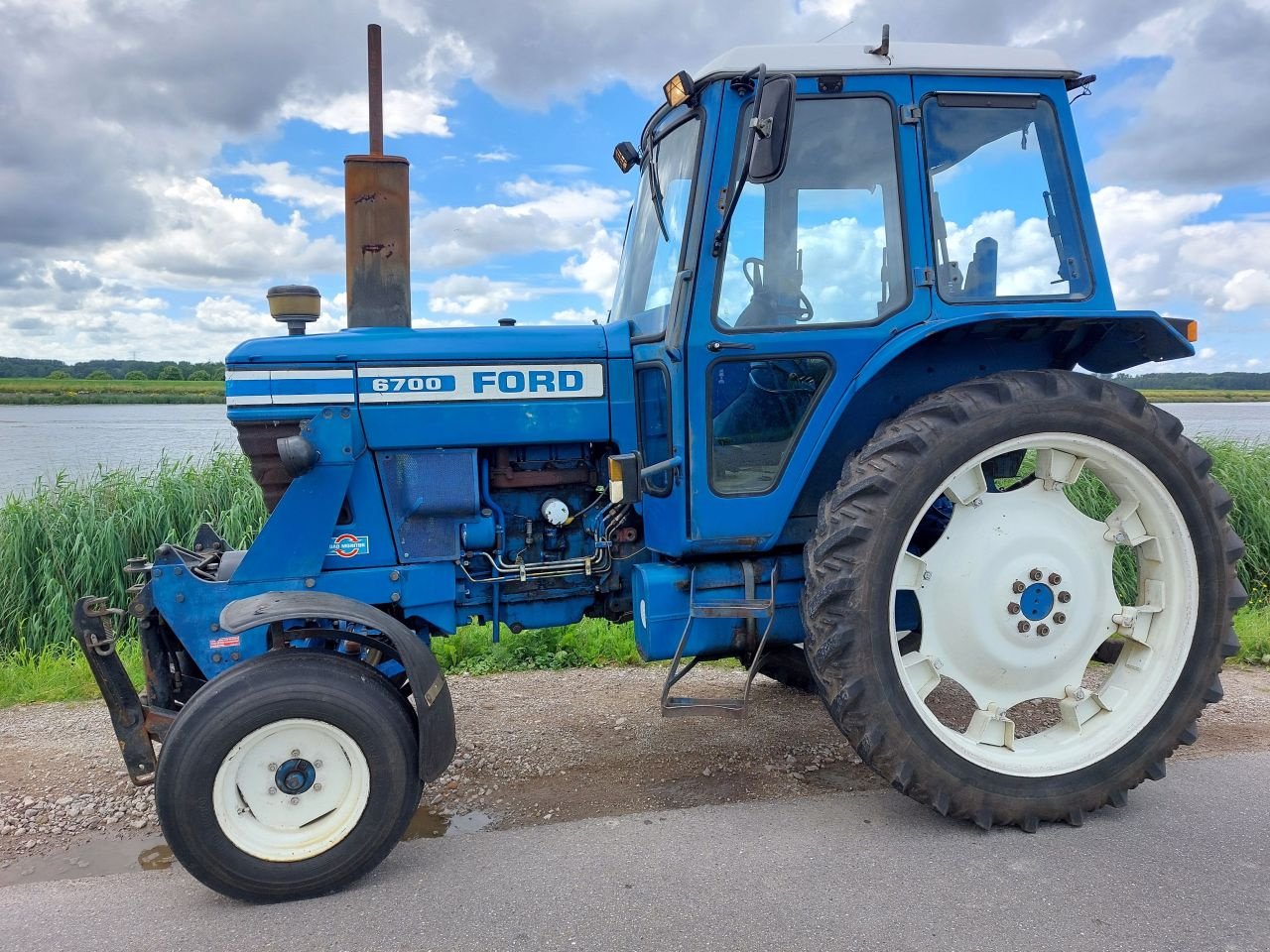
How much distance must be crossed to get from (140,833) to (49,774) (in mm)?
754

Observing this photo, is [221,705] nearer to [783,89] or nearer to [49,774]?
[49,774]

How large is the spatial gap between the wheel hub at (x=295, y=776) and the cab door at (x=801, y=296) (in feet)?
4.77

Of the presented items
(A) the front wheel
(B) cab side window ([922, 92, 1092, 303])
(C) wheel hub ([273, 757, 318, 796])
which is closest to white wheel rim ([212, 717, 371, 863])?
(C) wheel hub ([273, 757, 318, 796])

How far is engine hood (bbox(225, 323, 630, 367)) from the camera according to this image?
10.7 ft

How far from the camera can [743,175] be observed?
117 inches

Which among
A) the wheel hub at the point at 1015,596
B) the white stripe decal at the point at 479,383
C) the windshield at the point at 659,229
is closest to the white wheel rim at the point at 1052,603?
the wheel hub at the point at 1015,596

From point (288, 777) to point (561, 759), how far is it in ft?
4.24

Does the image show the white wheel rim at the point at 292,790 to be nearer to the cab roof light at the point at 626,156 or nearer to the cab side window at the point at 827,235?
the cab side window at the point at 827,235

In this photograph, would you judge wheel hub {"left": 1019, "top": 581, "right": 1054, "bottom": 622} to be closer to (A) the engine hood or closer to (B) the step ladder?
(B) the step ladder

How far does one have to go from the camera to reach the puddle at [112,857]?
2986mm

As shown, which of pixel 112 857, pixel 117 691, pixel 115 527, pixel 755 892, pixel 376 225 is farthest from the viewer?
pixel 115 527

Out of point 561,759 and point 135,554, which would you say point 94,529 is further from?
point 561,759

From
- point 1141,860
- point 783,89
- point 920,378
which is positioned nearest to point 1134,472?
point 920,378

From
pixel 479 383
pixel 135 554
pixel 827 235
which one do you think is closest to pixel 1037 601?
pixel 827 235
